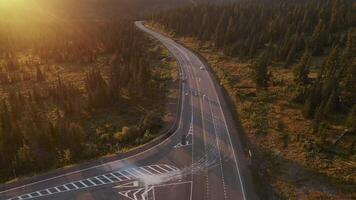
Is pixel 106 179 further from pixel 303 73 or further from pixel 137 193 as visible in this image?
pixel 303 73

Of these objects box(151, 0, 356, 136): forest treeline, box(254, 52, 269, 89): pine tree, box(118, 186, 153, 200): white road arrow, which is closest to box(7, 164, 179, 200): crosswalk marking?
box(118, 186, 153, 200): white road arrow

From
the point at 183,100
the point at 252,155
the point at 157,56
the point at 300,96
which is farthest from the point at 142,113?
the point at 157,56

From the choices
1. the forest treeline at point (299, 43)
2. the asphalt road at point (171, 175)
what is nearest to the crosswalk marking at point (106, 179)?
the asphalt road at point (171, 175)

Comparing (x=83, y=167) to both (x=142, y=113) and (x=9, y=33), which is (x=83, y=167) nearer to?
(x=142, y=113)

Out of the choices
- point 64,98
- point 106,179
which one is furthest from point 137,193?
point 64,98

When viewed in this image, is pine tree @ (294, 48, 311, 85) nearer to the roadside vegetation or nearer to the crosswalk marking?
the roadside vegetation

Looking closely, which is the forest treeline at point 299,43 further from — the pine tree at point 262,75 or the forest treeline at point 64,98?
the forest treeline at point 64,98
